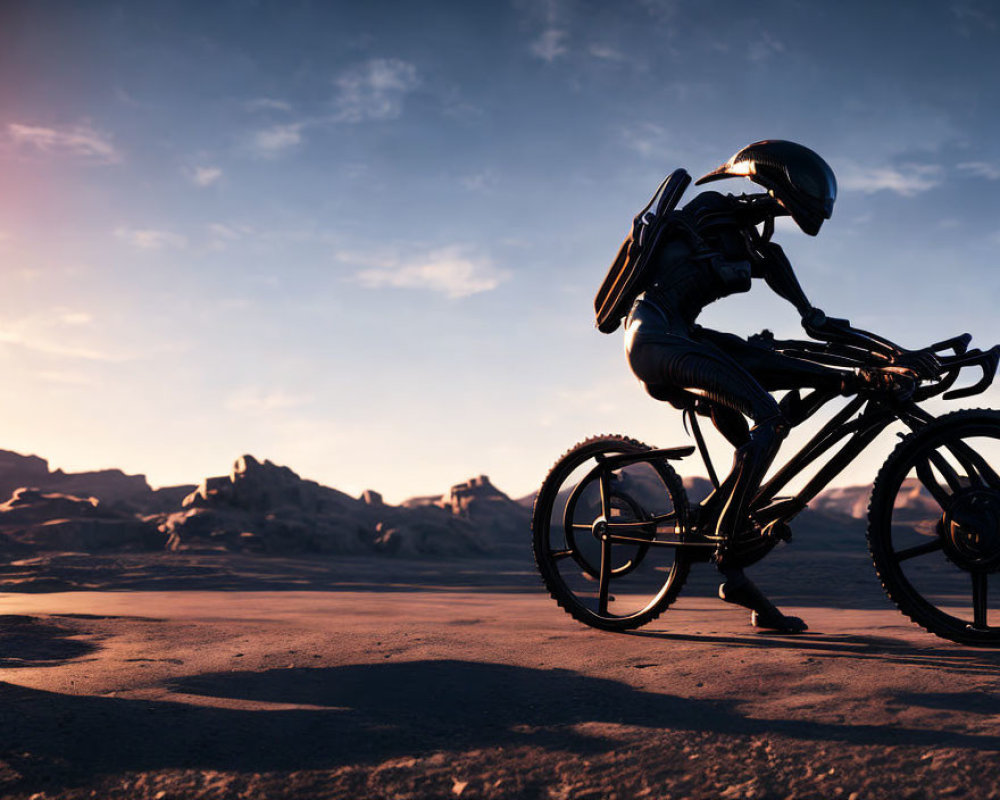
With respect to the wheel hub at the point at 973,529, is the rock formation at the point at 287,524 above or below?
below

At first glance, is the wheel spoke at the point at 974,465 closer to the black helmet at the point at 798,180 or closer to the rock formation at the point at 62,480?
the black helmet at the point at 798,180

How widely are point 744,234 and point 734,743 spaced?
248 cm

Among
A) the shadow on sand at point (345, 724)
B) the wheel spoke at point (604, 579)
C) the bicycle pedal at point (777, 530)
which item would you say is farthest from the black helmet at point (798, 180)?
the shadow on sand at point (345, 724)

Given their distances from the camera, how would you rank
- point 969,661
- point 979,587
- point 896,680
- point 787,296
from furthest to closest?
point 787,296, point 979,587, point 969,661, point 896,680

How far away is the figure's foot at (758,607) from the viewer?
11.8ft

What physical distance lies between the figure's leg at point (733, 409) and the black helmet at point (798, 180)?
0.74 m

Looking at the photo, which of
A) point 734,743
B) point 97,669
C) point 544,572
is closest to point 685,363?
point 544,572

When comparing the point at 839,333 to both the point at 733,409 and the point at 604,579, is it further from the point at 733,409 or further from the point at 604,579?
the point at 604,579

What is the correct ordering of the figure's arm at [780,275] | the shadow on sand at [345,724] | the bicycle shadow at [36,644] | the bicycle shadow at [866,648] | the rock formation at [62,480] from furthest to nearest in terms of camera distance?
1. the rock formation at [62,480]
2. the figure's arm at [780,275]
3. the bicycle shadow at [36,644]
4. the bicycle shadow at [866,648]
5. the shadow on sand at [345,724]

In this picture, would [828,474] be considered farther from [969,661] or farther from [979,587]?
[969,661]

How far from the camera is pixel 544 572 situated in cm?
390

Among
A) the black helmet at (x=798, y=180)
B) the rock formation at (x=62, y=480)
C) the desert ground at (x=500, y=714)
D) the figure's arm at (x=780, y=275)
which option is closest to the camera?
the desert ground at (x=500, y=714)

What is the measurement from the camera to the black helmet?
345 centimetres

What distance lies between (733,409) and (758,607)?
39.2 inches
